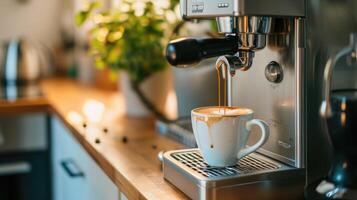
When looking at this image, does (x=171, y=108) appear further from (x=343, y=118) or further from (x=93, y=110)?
(x=343, y=118)

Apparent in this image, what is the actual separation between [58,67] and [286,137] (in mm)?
2215

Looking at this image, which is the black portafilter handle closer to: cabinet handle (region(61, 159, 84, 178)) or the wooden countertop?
the wooden countertop

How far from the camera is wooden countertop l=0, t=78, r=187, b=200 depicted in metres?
0.84

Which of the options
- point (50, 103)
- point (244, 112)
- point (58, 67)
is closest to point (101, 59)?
point (50, 103)

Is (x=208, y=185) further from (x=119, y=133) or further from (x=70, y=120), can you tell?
(x=70, y=120)

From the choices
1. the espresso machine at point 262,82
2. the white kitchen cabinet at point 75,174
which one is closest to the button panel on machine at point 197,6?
the espresso machine at point 262,82

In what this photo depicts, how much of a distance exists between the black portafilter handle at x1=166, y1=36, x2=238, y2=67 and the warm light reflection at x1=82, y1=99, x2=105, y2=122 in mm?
745

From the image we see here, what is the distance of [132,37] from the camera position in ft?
4.23

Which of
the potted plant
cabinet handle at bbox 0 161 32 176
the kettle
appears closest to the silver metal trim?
the potted plant

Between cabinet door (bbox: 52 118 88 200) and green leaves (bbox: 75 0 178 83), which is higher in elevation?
green leaves (bbox: 75 0 178 83)

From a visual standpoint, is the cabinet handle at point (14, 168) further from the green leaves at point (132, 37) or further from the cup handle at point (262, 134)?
the cup handle at point (262, 134)

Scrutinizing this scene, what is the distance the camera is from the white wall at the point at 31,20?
2.70m

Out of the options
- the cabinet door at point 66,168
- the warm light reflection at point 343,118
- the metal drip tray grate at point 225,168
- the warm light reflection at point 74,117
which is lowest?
the cabinet door at point 66,168

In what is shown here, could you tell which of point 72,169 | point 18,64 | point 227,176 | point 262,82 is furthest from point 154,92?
point 18,64
